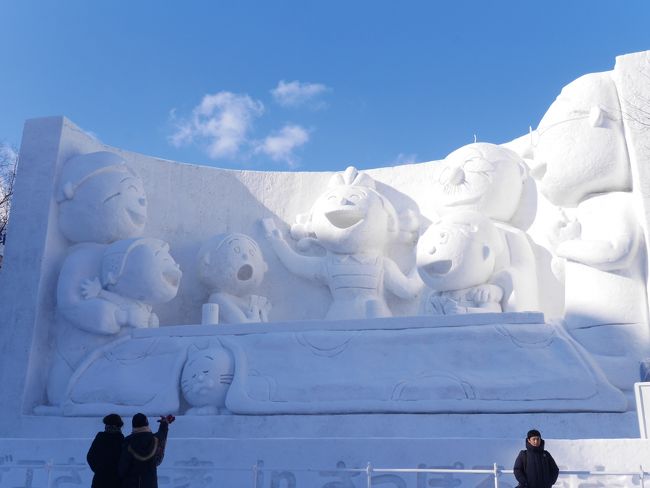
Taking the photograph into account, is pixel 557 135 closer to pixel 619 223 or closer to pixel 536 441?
pixel 619 223

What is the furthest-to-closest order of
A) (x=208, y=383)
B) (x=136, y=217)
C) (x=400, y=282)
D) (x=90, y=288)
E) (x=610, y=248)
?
(x=400, y=282), (x=136, y=217), (x=90, y=288), (x=208, y=383), (x=610, y=248)

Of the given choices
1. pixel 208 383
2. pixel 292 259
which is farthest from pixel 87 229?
pixel 208 383

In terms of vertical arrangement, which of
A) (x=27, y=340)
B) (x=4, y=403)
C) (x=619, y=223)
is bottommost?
(x=4, y=403)

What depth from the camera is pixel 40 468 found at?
156 inches

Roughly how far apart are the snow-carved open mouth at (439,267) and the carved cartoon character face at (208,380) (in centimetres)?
178

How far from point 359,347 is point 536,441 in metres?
2.28

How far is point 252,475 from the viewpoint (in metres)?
3.74

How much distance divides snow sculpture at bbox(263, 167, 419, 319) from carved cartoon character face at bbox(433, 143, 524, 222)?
2.00 ft

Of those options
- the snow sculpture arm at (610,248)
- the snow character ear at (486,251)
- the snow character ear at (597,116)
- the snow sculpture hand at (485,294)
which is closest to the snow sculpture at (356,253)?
the snow sculpture hand at (485,294)

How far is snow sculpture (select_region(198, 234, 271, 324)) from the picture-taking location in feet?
22.0

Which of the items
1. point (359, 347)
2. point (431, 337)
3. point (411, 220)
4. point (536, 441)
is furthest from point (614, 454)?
point (411, 220)

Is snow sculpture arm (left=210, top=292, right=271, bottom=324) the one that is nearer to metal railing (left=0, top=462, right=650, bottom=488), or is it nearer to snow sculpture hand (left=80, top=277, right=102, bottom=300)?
snow sculpture hand (left=80, top=277, right=102, bottom=300)

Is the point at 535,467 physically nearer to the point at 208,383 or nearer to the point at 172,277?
the point at 208,383

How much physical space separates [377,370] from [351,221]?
211cm
